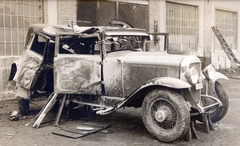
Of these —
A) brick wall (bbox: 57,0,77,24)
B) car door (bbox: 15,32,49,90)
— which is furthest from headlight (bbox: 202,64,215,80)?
brick wall (bbox: 57,0,77,24)

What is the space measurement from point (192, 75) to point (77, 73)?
2.03m

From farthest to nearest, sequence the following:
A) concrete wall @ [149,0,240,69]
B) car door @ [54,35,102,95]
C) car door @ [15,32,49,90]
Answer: concrete wall @ [149,0,240,69] < car door @ [15,32,49,90] < car door @ [54,35,102,95]

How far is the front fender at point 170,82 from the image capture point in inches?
176

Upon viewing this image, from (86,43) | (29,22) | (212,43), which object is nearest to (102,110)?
(86,43)

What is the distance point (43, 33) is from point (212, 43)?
1087 cm

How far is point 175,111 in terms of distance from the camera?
180 inches

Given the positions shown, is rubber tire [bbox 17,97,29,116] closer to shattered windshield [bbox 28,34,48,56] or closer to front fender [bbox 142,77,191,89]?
shattered windshield [bbox 28,34,48,56]

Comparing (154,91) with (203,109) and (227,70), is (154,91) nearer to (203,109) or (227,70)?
(203,109)

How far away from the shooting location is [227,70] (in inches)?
606

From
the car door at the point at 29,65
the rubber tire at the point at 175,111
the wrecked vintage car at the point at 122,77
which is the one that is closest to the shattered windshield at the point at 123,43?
the wrecked vintage car at the point at 122,77

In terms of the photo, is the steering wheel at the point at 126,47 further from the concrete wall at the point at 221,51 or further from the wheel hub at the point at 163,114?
the concrete wall at the point at 221,51

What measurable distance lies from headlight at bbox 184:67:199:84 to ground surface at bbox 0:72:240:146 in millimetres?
908

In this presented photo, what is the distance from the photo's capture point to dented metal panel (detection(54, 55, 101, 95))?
549cm

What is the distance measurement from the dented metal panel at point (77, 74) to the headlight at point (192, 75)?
1.57 metres
